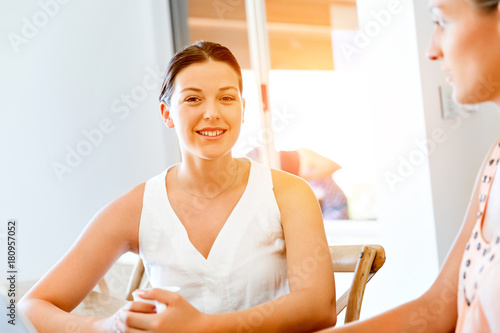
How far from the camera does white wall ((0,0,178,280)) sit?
299cm

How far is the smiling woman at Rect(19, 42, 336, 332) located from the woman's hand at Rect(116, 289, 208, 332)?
280mm

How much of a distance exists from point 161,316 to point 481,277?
1.70 ft

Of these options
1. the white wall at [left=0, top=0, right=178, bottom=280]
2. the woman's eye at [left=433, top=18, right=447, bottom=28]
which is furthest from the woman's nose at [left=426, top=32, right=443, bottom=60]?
the white wall at [left=0, top=0, right=178, bottom=280]

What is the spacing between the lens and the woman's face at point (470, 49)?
0.73 meters

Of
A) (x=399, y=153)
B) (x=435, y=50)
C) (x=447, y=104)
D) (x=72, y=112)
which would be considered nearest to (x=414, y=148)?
(x=399, y=153)

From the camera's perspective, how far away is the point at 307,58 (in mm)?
3025

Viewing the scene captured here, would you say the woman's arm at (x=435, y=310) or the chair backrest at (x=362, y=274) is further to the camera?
the chair backrest at (x=362, y=274)

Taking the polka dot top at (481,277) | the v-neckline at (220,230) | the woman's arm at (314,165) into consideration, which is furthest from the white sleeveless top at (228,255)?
the woman's arm at (314,165)

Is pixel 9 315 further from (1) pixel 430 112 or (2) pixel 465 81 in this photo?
(1) pixel 430 112

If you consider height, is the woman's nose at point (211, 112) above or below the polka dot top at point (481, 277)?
above

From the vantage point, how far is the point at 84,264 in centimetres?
131

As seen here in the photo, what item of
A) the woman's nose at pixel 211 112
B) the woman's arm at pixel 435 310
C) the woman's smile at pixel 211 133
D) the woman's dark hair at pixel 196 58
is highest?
the woman's dark hair at pixel 196 58

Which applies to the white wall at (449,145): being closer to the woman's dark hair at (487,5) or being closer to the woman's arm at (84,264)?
the woman's arm at (84,264)

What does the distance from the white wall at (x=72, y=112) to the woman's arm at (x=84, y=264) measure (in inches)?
70.6
